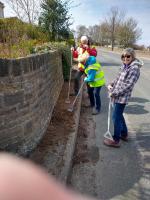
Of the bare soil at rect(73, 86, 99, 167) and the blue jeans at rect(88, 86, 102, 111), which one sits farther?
the blue jeans at rect(88, 86, 102, 111)

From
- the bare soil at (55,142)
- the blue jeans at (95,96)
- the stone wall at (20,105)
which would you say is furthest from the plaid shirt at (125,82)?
the blue jeans at (95,96)

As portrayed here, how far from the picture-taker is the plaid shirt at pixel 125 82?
478 centimetres

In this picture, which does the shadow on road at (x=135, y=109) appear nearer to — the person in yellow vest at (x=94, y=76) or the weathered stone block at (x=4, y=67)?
the person in yellow vest at (x=94, y=76)

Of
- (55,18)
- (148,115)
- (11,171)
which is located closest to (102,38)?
(55,18)

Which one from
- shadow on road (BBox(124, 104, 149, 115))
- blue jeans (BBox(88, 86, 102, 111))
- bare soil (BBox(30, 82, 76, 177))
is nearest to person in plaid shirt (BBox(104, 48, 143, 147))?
bare soil (BBox(30, 82, 76, 177))

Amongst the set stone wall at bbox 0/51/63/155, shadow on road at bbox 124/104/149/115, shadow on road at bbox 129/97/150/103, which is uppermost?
stone wall at bbox 0/51/63/155

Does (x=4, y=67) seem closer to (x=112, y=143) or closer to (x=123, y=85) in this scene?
(x=123, y=85)

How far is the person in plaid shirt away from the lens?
4.80 m

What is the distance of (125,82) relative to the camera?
16.0ft

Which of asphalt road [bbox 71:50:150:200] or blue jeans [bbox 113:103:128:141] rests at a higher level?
blue jeans [bbox 113:103:128:141]

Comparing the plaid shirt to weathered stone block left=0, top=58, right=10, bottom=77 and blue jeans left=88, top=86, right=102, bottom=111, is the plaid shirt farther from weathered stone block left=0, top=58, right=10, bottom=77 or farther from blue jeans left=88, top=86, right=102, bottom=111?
blue jeans left=88, top=86, right=102, bottom=111

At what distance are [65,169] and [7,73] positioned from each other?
1551 mm

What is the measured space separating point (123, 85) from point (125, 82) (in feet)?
0.21

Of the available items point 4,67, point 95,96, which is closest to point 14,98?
point 4,67
